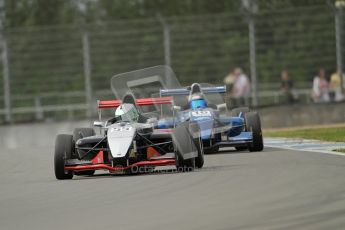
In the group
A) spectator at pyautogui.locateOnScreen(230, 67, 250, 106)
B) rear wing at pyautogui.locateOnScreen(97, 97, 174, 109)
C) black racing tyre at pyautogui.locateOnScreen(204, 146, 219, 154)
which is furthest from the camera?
spectator at pyautogui.locateOnScreen(230, 67, 250, 106)

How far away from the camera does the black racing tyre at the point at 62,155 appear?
511 inches

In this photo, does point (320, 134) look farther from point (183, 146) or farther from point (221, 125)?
point (183, 146)

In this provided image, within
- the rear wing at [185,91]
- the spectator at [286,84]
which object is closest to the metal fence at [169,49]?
the spectator at [286,84]

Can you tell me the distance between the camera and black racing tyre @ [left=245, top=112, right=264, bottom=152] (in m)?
16.0

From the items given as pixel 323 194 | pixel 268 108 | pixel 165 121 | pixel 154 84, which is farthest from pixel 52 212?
pixel 268 108

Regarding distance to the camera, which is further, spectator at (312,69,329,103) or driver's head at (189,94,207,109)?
spectator at (312,69,329,103)

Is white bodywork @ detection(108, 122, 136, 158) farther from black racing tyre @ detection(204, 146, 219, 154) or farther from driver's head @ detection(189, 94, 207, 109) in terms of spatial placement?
driver's head @ detection(189, 94, 207, 109)

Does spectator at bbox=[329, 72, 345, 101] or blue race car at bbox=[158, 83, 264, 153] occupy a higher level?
spectator at bbox=[329, 72, 345, 101]

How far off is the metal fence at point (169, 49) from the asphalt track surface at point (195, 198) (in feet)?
38.5

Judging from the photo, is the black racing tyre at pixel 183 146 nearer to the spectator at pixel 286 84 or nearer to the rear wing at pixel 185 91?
the rear wing at pixel 185 91

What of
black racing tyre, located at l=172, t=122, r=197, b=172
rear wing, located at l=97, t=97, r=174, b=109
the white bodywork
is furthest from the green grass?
the white bodywork

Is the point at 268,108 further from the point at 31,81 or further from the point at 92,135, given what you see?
the point at 92,135


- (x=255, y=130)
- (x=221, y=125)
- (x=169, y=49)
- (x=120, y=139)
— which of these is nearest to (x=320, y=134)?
(x=221, y=125)

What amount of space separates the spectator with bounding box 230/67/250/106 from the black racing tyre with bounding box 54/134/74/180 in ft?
42.0
